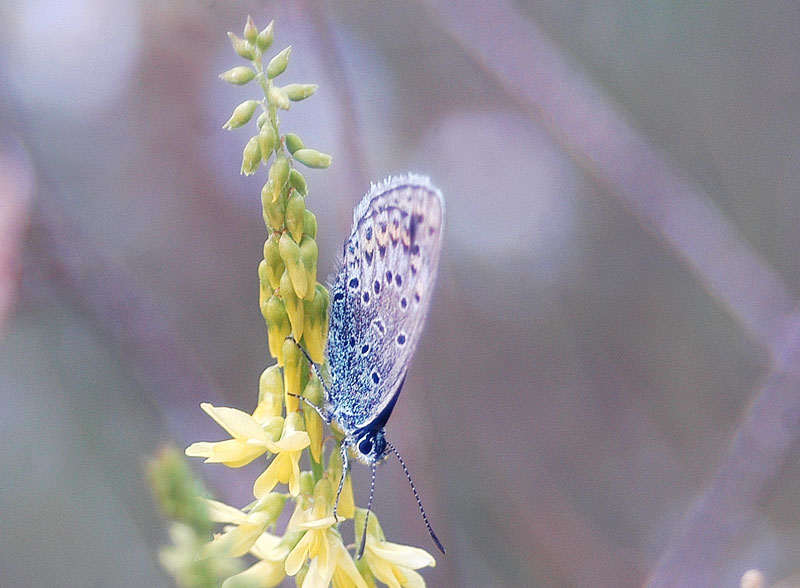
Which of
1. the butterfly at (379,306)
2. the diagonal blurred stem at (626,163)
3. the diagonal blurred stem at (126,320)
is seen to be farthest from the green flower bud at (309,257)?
the diagonal blurred stem at (626,163)

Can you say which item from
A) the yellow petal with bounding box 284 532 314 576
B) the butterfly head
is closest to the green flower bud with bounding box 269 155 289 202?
the butterfly head

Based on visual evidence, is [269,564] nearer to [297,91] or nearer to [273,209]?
[273,209]

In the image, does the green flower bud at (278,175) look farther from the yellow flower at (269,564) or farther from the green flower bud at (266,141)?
the yellow flower at (269,564)

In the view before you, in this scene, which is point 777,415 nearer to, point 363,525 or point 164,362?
point 363,525

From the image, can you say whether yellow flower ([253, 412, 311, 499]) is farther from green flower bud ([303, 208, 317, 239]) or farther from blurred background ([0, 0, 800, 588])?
blurred background ([0, 0, 800, 588])

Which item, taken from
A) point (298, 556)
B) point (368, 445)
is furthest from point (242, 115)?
point (298, 556)

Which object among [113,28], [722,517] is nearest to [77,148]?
[113,28]
